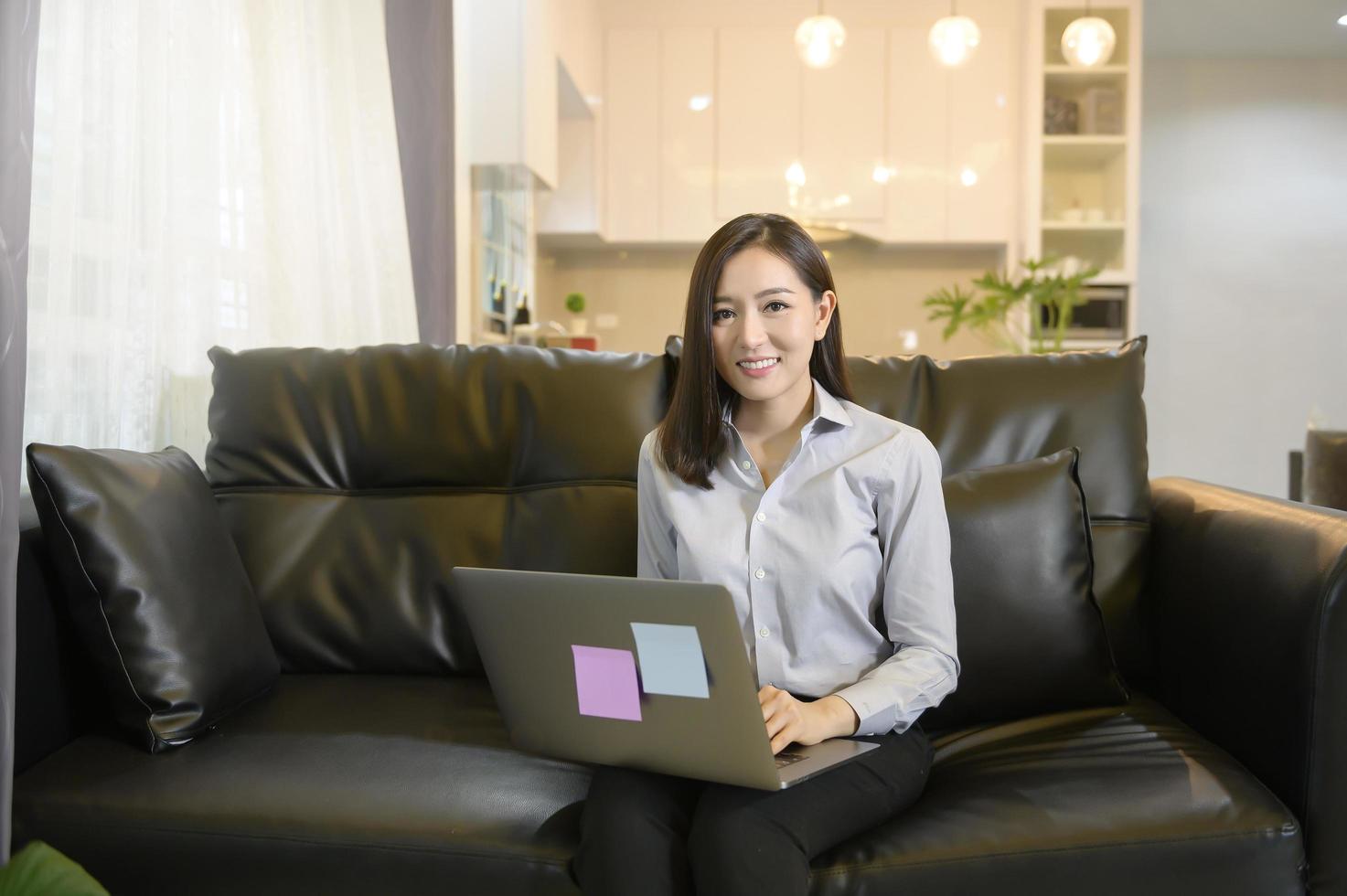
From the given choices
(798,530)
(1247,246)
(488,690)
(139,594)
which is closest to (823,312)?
(798,530)

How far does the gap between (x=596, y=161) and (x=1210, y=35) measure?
310 centimetres

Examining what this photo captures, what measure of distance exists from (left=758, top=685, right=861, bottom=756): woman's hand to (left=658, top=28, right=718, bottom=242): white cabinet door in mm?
4377

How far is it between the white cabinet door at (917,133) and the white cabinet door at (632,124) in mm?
1105

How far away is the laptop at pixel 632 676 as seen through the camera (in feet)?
3.49

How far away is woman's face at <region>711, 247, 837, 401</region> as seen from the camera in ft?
4.60

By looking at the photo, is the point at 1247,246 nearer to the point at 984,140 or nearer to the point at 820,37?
the point at 984,140

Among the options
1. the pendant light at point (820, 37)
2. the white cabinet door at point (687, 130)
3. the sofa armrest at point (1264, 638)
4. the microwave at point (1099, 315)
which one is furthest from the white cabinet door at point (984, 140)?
the sofa armrest at point (1264, 638)

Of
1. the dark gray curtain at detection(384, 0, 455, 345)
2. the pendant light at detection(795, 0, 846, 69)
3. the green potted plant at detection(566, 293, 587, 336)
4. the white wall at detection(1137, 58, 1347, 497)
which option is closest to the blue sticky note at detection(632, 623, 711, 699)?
the dark gray curtain at detection(384, 0, 455, 345)

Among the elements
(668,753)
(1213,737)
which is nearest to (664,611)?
(668,753)

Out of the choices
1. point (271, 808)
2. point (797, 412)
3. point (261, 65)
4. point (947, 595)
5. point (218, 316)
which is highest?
point (261, 65)

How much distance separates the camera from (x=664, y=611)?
1.07 m

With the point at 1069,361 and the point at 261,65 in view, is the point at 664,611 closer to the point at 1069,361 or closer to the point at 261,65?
the point at 1069,361

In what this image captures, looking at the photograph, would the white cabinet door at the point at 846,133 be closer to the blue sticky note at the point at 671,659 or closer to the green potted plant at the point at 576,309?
the green potted plant at the point at 576,309

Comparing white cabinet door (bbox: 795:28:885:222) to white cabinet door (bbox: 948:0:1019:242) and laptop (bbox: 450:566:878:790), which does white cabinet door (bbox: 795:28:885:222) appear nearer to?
white cabinet door (bbox: 948:0:1019:242)
